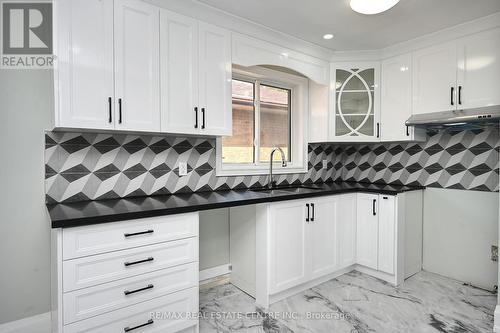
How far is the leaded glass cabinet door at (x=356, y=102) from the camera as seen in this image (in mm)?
3146

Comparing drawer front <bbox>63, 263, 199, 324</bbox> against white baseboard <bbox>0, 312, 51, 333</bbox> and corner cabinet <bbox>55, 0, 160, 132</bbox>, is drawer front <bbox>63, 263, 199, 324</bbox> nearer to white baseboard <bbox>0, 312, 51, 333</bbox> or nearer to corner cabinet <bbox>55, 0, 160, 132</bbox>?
white baseboard <bbox>0, 312, 51, 333</bbox>

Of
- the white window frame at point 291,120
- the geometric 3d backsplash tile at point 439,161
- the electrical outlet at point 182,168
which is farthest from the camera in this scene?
the white window frame at point 291,120

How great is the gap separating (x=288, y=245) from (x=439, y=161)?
191cm

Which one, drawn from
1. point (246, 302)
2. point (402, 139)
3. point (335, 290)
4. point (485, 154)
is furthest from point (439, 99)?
point (246, 302)

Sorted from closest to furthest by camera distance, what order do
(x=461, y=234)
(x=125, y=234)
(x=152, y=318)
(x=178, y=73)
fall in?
(x=125, y=234), (x=152, y=318), (x=178, y=73), (x=461, y=234)

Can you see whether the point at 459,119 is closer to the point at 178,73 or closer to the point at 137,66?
the point at 178,73

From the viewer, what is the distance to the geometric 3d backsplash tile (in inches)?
106

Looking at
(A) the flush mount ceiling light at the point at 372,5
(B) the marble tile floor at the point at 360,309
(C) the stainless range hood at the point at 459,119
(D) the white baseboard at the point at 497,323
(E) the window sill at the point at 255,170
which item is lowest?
(B) the marble tile floor at the point at 360,309

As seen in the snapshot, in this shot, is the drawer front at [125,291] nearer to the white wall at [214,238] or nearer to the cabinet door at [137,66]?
the white wall at [214,238]

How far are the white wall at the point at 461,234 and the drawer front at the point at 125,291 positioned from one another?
256 centimetres

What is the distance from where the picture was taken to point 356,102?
3.21m

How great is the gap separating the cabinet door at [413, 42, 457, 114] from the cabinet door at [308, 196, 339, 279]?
1278mm

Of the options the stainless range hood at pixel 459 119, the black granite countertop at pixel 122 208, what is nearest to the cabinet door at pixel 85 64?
the black granite countertop at pixel 122 208

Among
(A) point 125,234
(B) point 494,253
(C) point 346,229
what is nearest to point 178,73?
(A) point 125,234
